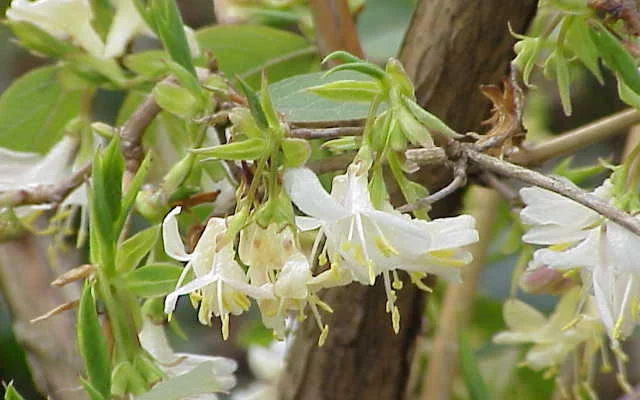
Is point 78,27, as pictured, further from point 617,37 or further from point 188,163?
point 617,37

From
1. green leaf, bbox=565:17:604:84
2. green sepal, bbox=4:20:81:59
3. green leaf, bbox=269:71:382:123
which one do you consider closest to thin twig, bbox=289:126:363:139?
green leaf, bbox=269:71:382:123

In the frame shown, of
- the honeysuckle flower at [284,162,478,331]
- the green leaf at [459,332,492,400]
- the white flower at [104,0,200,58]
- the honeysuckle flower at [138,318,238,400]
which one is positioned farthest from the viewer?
the green leaf at [459,332,492,400]

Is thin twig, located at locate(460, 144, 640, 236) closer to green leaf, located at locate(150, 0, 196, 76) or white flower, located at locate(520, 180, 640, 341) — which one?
white flower, located at locate(520, 180, 640, 341)

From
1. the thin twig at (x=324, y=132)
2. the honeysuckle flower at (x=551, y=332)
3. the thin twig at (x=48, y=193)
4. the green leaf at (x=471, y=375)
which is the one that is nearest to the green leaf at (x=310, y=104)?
the thin twig at (x=324, y=132)

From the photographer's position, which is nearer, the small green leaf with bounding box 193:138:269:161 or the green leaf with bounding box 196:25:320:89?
Answer: the small green leaf with bounding box 193:138:269:161

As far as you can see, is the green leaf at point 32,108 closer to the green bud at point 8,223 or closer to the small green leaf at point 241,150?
the green bud at point 8,223

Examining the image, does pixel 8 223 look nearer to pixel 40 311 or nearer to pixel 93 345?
pixel 93 345

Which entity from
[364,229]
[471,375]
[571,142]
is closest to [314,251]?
[364,229]
